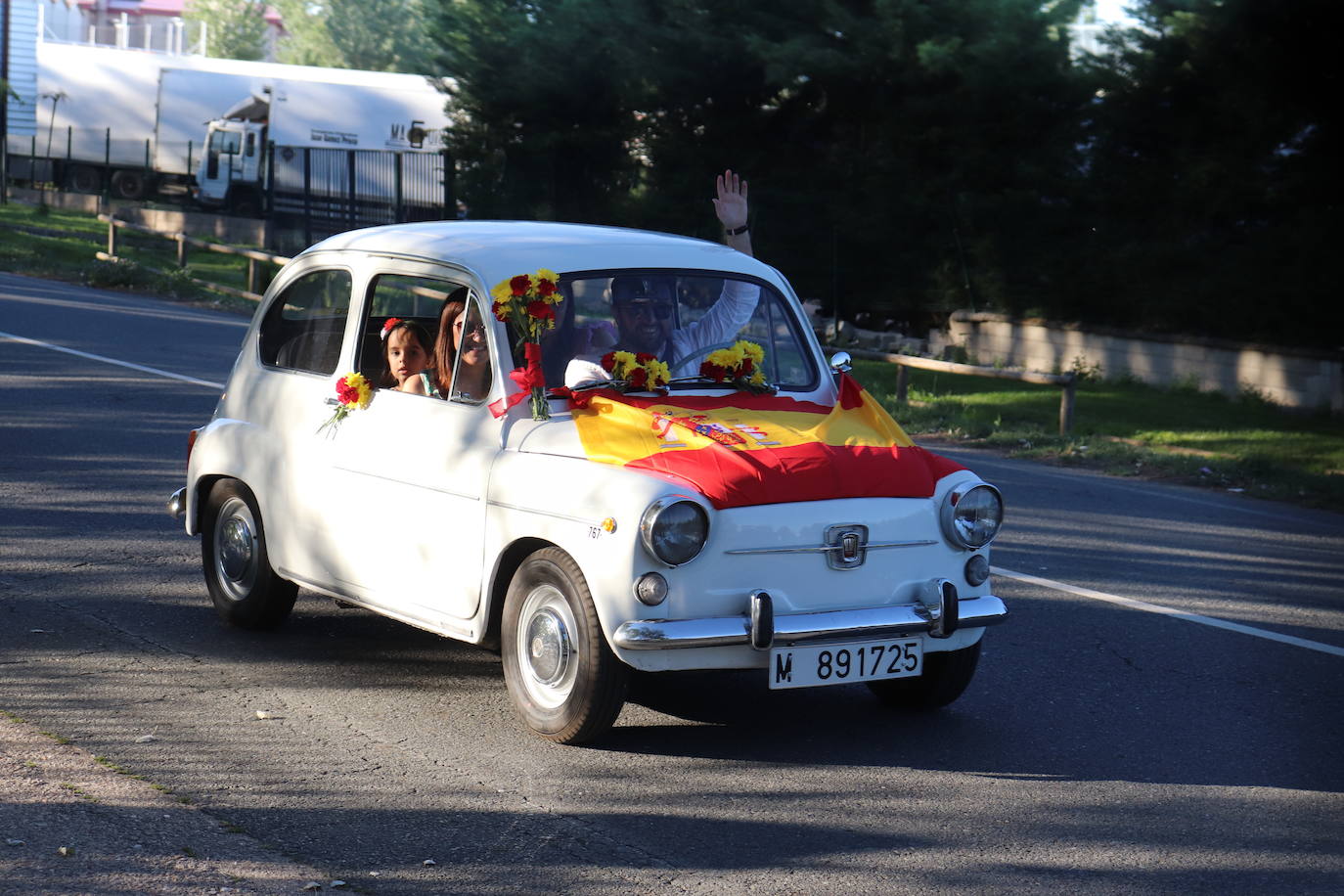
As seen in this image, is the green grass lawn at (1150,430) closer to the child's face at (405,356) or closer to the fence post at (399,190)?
the child's face at (405,356)

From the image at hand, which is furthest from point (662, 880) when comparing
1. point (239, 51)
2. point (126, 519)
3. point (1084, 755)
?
point (239, 51)

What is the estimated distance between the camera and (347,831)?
4.70 metres

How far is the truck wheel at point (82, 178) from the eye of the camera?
51656mm

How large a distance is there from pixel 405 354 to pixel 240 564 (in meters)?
1.32

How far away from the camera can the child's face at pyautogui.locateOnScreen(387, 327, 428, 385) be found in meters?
6.54

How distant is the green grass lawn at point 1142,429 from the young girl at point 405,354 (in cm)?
875

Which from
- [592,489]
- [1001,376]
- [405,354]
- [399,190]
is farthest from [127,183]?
[592,489]

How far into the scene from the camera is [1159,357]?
67.6 ft

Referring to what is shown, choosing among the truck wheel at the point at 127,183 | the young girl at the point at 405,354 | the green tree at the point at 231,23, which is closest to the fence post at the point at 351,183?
the truck wheel at the point at 127,183

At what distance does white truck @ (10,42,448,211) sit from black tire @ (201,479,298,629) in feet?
115

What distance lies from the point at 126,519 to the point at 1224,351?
1445 centimetres

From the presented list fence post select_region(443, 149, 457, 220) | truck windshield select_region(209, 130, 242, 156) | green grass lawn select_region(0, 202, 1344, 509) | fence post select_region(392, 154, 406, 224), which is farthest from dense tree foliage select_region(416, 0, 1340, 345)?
truck windshield select_region(209, 130, 242, 156)

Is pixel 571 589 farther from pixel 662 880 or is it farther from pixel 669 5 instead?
pixel 669 5

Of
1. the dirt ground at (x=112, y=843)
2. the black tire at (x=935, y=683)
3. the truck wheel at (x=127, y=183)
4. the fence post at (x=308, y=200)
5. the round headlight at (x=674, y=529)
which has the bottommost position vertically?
the dirt ground at (x=112, y=843)
